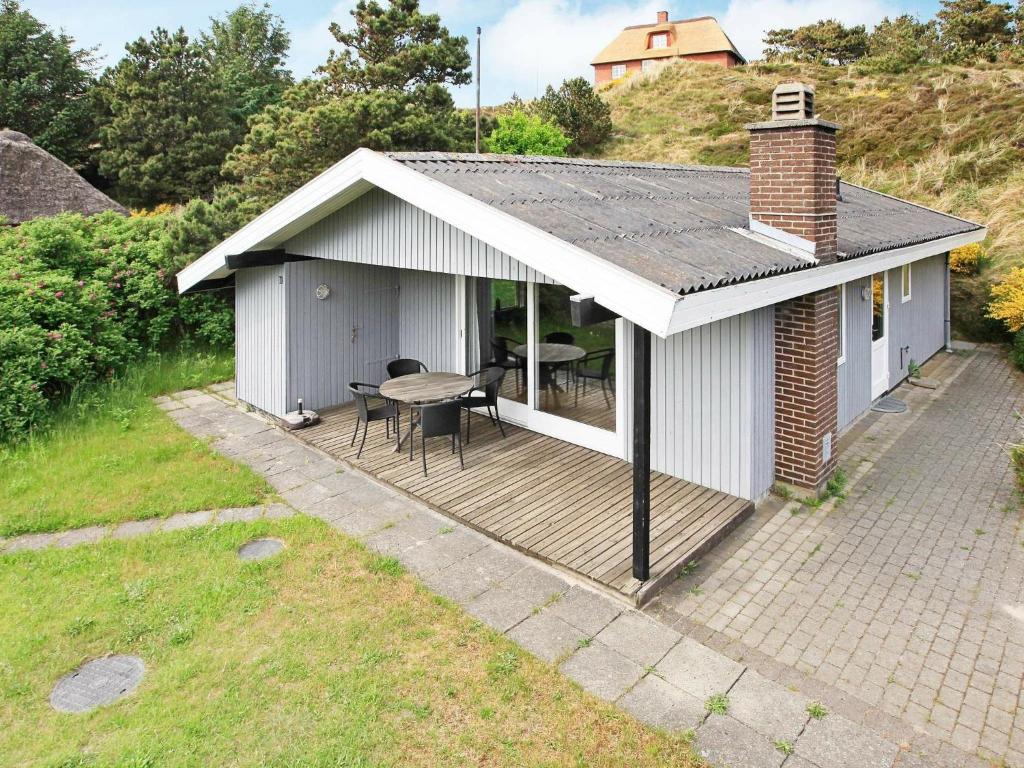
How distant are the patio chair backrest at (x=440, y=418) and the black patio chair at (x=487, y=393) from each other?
154mm

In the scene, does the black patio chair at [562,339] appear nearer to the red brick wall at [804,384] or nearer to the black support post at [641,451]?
the red brick wall at [804,384]

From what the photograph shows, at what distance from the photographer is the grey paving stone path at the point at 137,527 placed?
609 centimetres

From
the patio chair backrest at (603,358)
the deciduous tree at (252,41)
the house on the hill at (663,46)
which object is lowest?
the patio chair backrest at (603,358)

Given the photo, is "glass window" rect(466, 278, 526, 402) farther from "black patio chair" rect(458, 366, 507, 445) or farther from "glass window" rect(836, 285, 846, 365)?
"glass window" rect(836, 285, 846, 365)

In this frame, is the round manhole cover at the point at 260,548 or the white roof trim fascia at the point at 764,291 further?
the round manhole cover at the point at 260,548

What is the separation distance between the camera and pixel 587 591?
5.11 metres

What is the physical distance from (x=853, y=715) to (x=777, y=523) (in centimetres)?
247

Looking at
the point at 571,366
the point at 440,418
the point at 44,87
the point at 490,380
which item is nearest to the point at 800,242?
the point at 571,366

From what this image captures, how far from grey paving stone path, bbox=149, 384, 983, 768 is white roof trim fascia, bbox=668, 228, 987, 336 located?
2.05 meters

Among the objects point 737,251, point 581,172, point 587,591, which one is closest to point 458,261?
point 581,172

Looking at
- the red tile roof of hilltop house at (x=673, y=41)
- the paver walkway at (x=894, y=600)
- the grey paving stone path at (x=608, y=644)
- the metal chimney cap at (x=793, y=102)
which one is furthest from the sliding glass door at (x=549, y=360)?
the red tile roof of hilltop house at (x=673, y=41)

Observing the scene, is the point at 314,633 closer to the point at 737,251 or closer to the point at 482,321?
the point at 737,251

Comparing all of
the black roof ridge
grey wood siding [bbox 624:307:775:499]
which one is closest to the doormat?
grey wood siding [bbox 624:307:775:499]

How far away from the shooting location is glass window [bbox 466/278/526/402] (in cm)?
872
